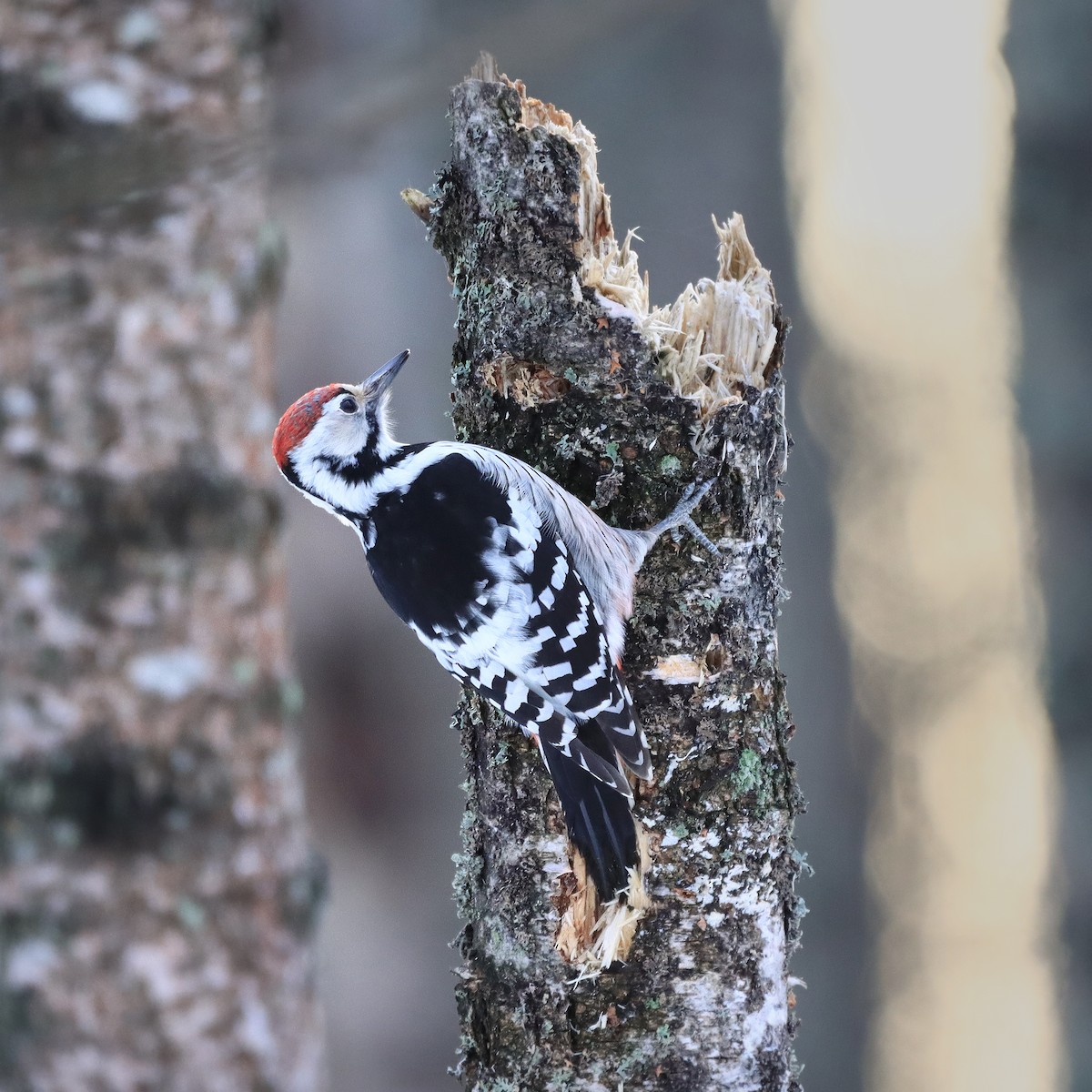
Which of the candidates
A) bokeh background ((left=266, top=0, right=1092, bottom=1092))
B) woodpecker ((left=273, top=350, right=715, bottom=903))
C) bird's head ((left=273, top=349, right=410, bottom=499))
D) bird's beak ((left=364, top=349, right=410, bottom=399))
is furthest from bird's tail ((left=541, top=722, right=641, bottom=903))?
bokeh background ((left=266, top=0, right=1092, bottom=1092))

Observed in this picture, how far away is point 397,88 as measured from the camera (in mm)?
767

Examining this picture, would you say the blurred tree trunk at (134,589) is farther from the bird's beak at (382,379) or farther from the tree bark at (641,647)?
the bird's beak at (382,379)

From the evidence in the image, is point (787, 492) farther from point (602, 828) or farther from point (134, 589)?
point (134, 589)

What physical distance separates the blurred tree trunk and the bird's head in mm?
1190

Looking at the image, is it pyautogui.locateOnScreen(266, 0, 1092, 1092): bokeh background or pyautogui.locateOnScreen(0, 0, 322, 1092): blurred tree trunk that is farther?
pyautogui.locateOnScreen(266, 0, 1092, 1092): bokeh background

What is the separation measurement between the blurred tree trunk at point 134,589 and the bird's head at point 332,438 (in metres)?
1.19

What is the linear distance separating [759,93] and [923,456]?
152cm

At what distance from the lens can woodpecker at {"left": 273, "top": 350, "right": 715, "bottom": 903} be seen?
5.68 ft

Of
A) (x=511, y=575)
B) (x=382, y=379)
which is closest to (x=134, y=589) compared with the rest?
(x=511, y=575)

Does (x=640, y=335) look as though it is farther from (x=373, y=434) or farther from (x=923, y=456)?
(x=923, y=456)

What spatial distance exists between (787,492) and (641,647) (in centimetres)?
241

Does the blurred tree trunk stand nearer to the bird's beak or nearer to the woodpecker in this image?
the woodpecker

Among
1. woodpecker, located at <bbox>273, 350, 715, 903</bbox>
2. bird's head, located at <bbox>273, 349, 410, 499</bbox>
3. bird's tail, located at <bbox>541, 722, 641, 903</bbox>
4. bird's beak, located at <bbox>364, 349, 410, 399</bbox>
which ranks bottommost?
bird's tail, located at <bbox>541, 722, 641, 903</bbox>

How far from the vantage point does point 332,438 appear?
8.02 ft
